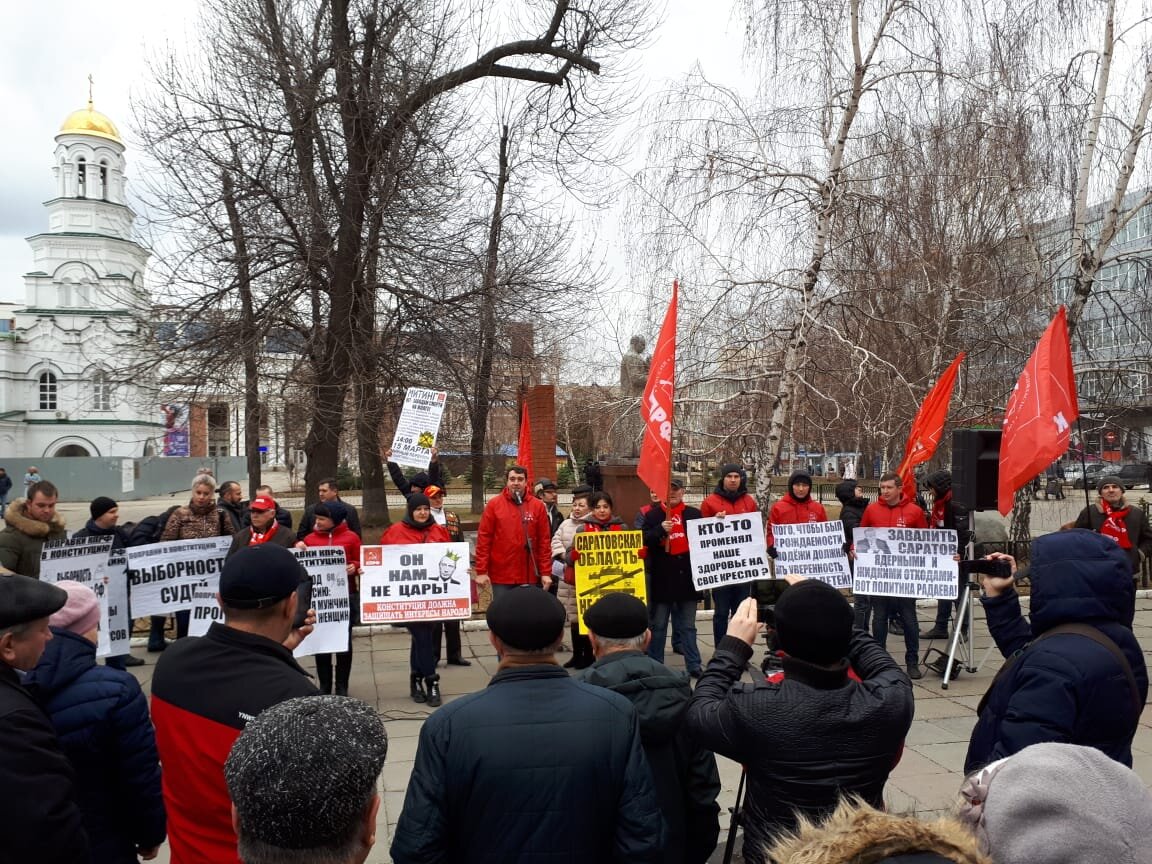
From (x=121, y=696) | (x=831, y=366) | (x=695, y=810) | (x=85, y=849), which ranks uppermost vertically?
(x=831, y=366)

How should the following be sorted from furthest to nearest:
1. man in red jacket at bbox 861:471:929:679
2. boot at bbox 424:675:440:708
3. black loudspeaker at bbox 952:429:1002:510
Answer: man in red jacket at bbox 861:471:929:679 < black loudspeaker at bbox 952:429:1002:510 < boot at bbox 424:675:440:708

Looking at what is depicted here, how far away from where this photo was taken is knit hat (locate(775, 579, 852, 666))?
2537 millimetres

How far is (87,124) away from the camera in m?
62.0

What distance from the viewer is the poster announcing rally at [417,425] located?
10094mm

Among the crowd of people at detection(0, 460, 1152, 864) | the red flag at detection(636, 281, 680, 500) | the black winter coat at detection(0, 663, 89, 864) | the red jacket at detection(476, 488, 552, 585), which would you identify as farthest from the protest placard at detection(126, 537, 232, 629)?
the black winter coat at detection(0, 663, 89, 864)

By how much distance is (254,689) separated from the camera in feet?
8.37

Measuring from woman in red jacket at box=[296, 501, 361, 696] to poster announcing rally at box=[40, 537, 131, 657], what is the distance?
1452mm

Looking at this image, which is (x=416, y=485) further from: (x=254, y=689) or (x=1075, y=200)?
(x=1075, y=200)

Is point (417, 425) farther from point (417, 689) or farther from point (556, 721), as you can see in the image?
point (556, 721)

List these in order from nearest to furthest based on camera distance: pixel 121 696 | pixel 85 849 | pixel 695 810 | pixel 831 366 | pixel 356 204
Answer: pixel 85 849, pixel 121 696, pixel 695 810, pixel 831 366, pixel 356 204

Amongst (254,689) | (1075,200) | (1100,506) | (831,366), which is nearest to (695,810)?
(254,689)

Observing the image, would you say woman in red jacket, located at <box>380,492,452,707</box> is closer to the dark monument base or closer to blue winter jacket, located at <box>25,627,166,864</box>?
blue winter jacket, located at <box>25,627,166,864</box>

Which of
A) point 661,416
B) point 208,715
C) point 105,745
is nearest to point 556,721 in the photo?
point 208,715

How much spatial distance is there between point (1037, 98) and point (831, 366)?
5148 millimetres
